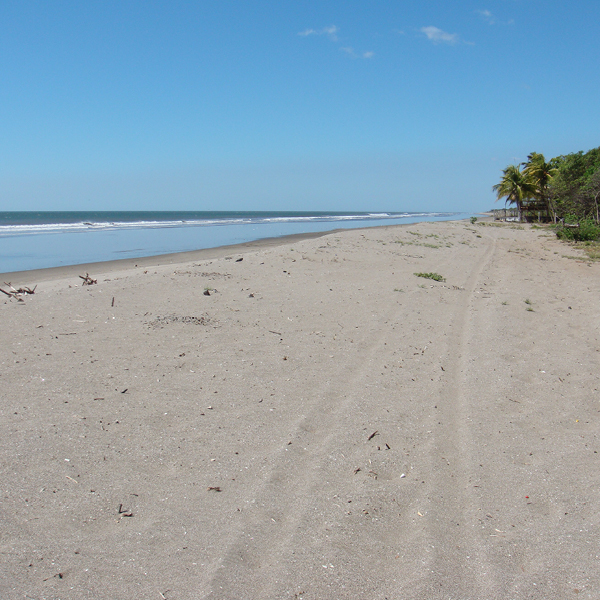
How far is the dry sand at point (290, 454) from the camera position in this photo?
8.55 feet

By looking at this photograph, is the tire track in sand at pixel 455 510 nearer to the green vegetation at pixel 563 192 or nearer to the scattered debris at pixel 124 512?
the scattered debris at pixel 124 512

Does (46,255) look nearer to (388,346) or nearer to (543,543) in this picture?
(388,346)

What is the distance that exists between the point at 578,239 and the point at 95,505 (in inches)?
963

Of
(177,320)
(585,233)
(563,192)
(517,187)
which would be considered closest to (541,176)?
(517,187)

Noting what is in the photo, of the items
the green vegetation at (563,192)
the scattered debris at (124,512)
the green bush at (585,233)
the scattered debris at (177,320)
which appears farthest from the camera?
the green vegetation at (563,192)

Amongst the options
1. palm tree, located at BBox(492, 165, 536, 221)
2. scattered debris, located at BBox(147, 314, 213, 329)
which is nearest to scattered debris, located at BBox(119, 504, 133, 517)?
scattered debris, located at BBox(147, 314, 213, 329)

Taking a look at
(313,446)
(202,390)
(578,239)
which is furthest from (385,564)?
(578,239)

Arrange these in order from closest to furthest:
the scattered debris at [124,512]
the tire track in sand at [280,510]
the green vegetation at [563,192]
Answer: the tire track in sand at [280,510] → the scattered debris at [124,512] → the green vegetation at [563,192]

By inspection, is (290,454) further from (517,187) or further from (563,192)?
(517,187)

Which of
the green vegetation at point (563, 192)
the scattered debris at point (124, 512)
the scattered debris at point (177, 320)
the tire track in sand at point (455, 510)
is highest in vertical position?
the green vegetation at point (563, 192)

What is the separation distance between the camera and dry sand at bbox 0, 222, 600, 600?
261 cm

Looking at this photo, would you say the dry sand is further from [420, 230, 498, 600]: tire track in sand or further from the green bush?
the green bush

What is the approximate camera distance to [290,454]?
146 inches

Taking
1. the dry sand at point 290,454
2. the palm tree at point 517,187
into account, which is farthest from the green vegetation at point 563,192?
the dry sand at point 290,454
